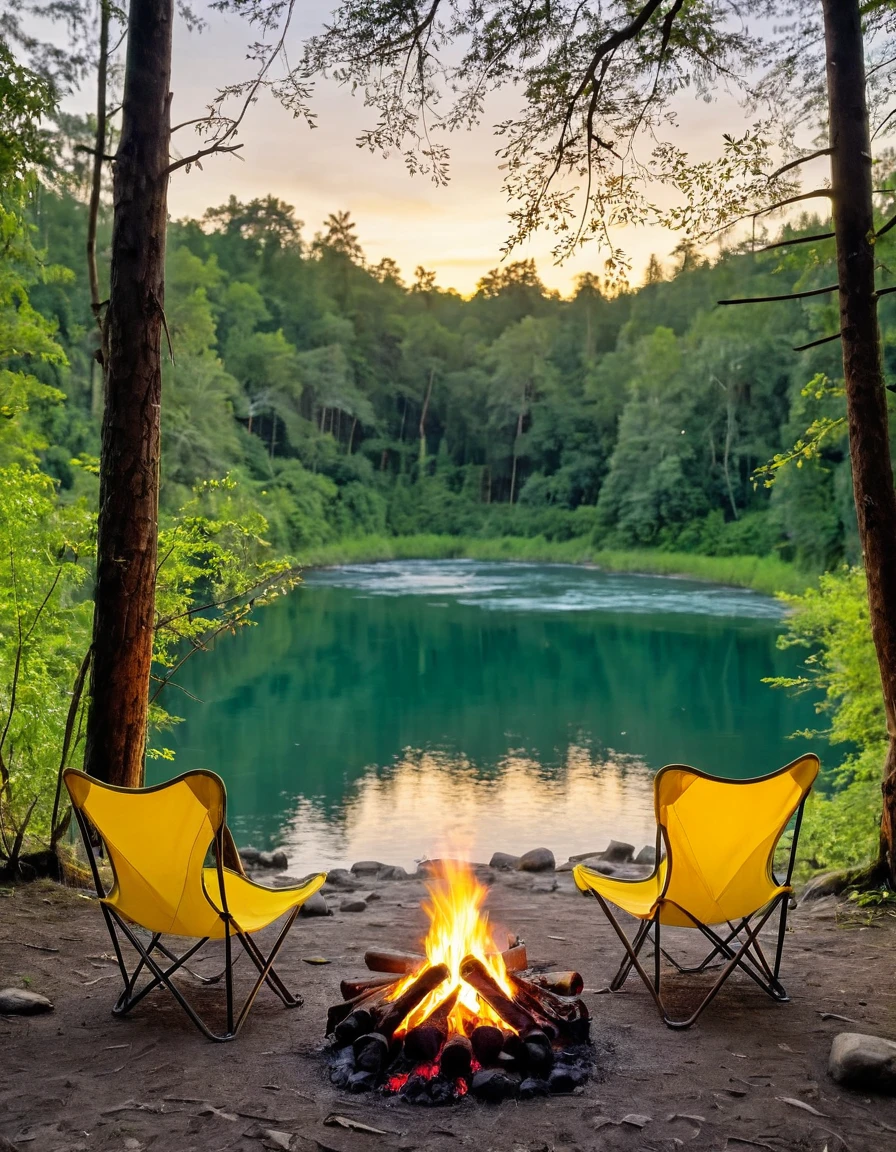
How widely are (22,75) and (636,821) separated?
22.0 ft

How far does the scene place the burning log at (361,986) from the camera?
2537mm

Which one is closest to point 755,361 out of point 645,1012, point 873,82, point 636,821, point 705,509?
point 705,509

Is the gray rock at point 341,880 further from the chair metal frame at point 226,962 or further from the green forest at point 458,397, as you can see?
the green forest at point 458,397

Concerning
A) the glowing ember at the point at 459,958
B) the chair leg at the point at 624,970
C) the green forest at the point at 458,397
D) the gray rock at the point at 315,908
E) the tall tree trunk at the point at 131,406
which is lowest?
the gray rock at the point at 315,908

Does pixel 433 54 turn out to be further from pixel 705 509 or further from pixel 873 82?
pixel 705 509

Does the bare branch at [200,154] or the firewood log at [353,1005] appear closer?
the firewood log at [353,1005]

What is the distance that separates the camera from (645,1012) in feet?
8.58

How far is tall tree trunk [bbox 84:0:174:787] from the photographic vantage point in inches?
152

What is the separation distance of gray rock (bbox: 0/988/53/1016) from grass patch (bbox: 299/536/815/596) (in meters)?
22.2

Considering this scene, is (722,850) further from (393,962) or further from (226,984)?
(226,984)

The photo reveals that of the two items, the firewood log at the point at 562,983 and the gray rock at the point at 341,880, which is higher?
the firewood log at the point at 562,983

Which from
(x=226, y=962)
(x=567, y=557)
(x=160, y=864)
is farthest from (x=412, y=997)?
(x=567, y=557)

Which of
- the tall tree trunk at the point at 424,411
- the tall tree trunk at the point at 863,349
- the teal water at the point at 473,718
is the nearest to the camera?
the tall tree trunk at the point at 863,349

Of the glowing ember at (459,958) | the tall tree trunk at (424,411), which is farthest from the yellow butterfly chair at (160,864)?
the tall tree trunk at (424,411)
